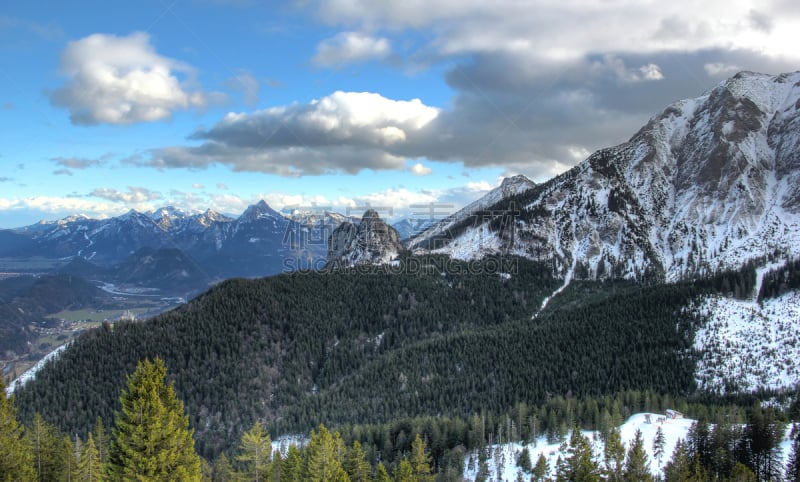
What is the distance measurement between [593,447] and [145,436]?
112892 millimetres

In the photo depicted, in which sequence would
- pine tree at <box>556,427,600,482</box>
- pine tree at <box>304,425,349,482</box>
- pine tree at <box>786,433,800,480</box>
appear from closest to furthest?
1. pine tree at <box>304,425,349,482</box>
2. pine tree at <box>556,427,600,482</box>
3. pine tree at <box>786,433,800,480</box>

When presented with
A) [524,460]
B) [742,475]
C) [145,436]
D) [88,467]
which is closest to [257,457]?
[88,467]

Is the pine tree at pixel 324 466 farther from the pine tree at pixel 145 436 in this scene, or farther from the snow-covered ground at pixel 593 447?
the snow-covered ground at pixel 593 447

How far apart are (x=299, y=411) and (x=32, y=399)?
4051 inches

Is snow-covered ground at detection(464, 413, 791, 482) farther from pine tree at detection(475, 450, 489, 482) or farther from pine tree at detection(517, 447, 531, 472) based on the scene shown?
pine tree at detection(475, 450, 489, 482)

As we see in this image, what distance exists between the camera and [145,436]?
4062 cm

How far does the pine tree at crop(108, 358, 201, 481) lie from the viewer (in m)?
40.2

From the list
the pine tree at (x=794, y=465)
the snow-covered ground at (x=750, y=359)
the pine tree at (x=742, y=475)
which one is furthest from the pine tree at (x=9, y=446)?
the snow-covered ground at (x=750, y=359)

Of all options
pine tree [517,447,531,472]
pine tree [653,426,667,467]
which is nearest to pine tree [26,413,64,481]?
pine tree [517,447,531,472]

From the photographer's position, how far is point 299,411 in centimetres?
19462

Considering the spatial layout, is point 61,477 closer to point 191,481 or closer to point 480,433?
point 191,481

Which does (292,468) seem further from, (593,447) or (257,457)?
(593,447)

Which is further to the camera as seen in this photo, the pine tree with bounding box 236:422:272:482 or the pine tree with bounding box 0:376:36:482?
the pine tree with bounding box 236:422:272:482

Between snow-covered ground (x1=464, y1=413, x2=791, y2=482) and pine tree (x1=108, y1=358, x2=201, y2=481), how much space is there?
95250mm
